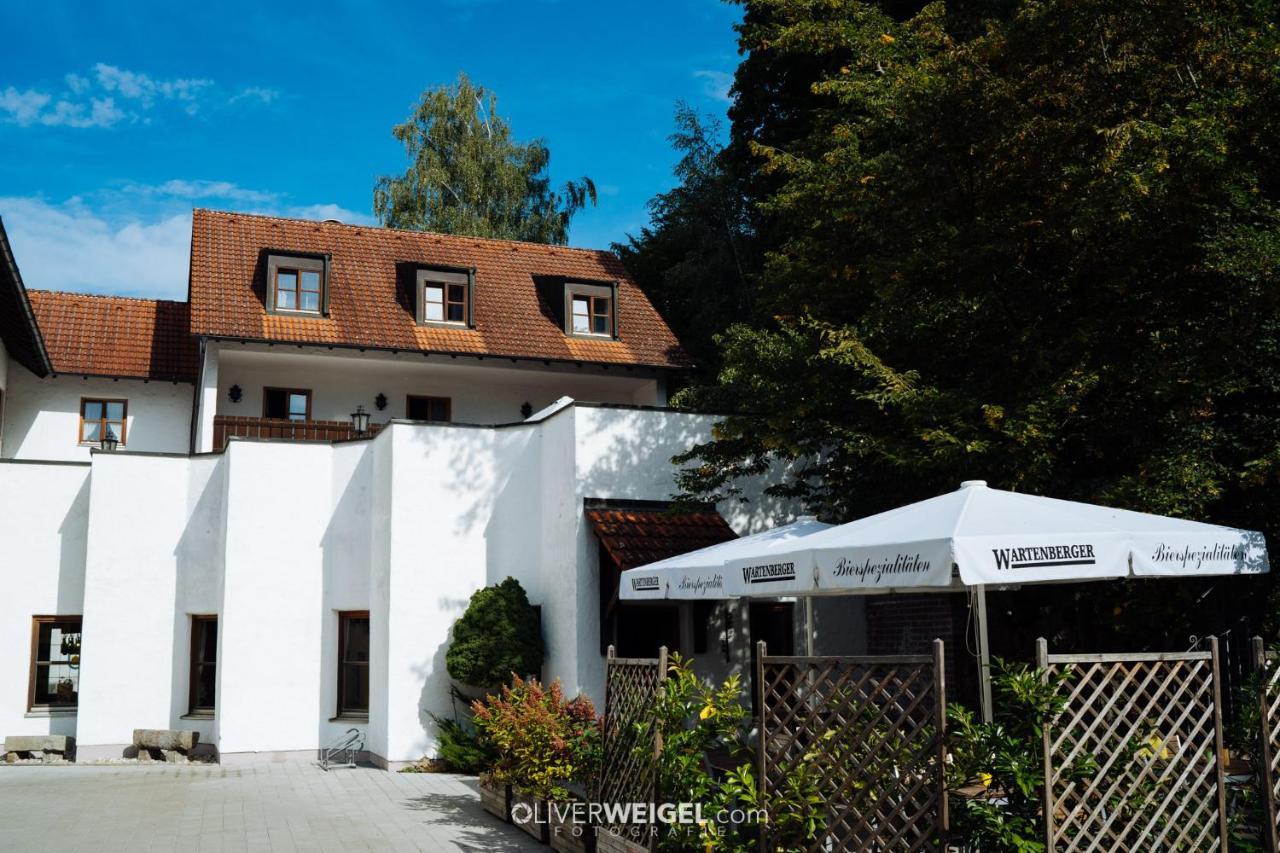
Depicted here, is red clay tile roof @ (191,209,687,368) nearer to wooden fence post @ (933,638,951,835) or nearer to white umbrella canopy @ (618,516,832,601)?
white umbrella canopy @ (618,516,832,601)

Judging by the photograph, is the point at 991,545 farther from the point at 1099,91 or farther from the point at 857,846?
the point at 1099,91

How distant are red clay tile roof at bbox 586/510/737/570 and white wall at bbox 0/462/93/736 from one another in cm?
880

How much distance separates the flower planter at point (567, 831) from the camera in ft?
30.3

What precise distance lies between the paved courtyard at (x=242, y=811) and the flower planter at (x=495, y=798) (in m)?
0.11

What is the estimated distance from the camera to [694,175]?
3064cm

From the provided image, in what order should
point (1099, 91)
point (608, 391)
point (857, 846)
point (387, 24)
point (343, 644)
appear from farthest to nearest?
point (608, 391) → point (387, 24) → point (343, 644) → point (1099, 91) → point (857, 846)

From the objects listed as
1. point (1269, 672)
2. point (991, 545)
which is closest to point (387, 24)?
point (991, 545)

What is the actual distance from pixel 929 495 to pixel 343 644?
29.6 ft

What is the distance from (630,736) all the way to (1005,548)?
3.15 meters

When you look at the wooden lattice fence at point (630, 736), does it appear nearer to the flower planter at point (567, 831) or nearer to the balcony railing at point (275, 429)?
the flower planter at point (567, 831)

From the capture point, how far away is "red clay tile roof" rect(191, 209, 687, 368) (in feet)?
73.3

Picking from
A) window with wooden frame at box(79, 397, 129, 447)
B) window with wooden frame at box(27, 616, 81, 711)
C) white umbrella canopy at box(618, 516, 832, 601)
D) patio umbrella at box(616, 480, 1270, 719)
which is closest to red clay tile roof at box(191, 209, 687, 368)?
window with wooden frame at box(79, 397, 129, 447)

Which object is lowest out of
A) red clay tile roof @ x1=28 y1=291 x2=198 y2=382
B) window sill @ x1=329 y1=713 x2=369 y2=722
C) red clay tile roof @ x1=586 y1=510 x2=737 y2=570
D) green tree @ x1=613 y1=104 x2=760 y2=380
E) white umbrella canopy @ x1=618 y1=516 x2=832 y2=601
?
window sill @ x1=329 y1=713 x2=369 y2=722

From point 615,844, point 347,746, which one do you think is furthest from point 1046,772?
point 347,746
